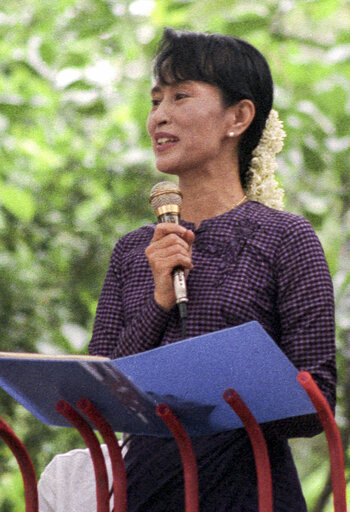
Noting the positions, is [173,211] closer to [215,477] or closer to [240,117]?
[240,117]

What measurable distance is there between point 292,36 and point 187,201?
4.39 ft

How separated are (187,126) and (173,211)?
0.26 metres

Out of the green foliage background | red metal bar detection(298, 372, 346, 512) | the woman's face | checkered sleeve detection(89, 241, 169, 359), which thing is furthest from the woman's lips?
the green foliage background

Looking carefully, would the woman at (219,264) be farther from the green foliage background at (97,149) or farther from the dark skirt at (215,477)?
the green foliage background at (97,149)

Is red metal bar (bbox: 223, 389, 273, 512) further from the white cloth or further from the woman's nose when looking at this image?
the woman's nose

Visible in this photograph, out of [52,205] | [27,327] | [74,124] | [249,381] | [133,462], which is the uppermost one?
[74,124]

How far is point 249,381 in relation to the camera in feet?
4.20

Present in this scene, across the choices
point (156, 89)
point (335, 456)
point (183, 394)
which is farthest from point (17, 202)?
point (335, 456)

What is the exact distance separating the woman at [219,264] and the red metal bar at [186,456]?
19cm

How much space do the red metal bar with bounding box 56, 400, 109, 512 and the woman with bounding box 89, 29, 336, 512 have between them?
0.14 meters

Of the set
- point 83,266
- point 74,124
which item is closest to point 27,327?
point 83,266

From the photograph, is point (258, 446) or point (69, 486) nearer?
point (258, 446)

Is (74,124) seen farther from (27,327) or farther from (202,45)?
(202,45)

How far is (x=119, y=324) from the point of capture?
1815 mm
